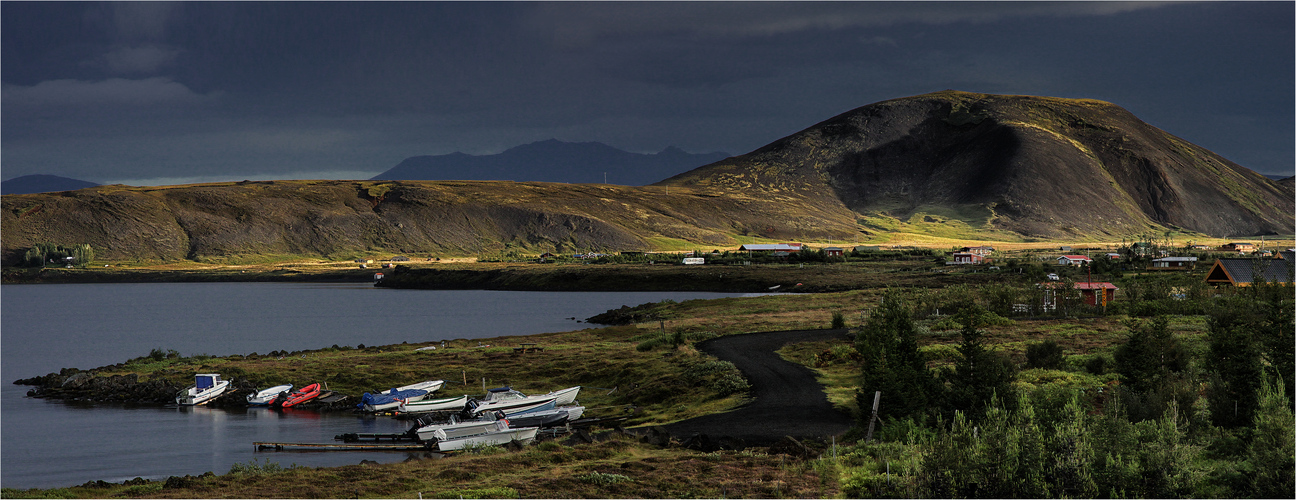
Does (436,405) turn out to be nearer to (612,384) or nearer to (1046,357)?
(612,384)

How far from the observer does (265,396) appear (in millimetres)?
42719

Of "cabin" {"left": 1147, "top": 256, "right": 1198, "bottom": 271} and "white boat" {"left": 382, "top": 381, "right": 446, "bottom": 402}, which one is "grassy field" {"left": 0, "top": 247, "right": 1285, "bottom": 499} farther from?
"cabin" {"left": 1147, "top": 256, "right": 1198, "bottom": 271}

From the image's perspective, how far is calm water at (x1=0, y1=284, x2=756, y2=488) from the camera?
104 ft

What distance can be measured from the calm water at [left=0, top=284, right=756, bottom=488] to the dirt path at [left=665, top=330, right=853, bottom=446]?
9792 millimetres

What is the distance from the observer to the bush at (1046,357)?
33.9 metres

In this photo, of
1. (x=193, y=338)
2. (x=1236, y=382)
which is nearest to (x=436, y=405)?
(x=1236, y=382)

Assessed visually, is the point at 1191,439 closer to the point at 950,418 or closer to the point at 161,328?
the point at 950,418

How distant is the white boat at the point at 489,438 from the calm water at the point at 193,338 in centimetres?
116

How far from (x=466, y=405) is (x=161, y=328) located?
64508mm

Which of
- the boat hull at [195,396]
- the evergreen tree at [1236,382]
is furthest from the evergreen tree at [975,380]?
the boat hull at [195,396]

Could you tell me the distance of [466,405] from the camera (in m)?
36.1

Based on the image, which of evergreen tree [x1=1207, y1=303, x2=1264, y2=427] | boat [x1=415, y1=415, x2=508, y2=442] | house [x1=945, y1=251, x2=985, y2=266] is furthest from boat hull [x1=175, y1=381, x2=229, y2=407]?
house [x1=945, y1=251, x2=985, y2=266]

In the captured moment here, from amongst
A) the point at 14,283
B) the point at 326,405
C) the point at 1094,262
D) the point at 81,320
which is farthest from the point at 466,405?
the point at 14,283

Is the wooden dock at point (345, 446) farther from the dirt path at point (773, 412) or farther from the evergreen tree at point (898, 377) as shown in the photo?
the evergreen tree at point (898, 377)
